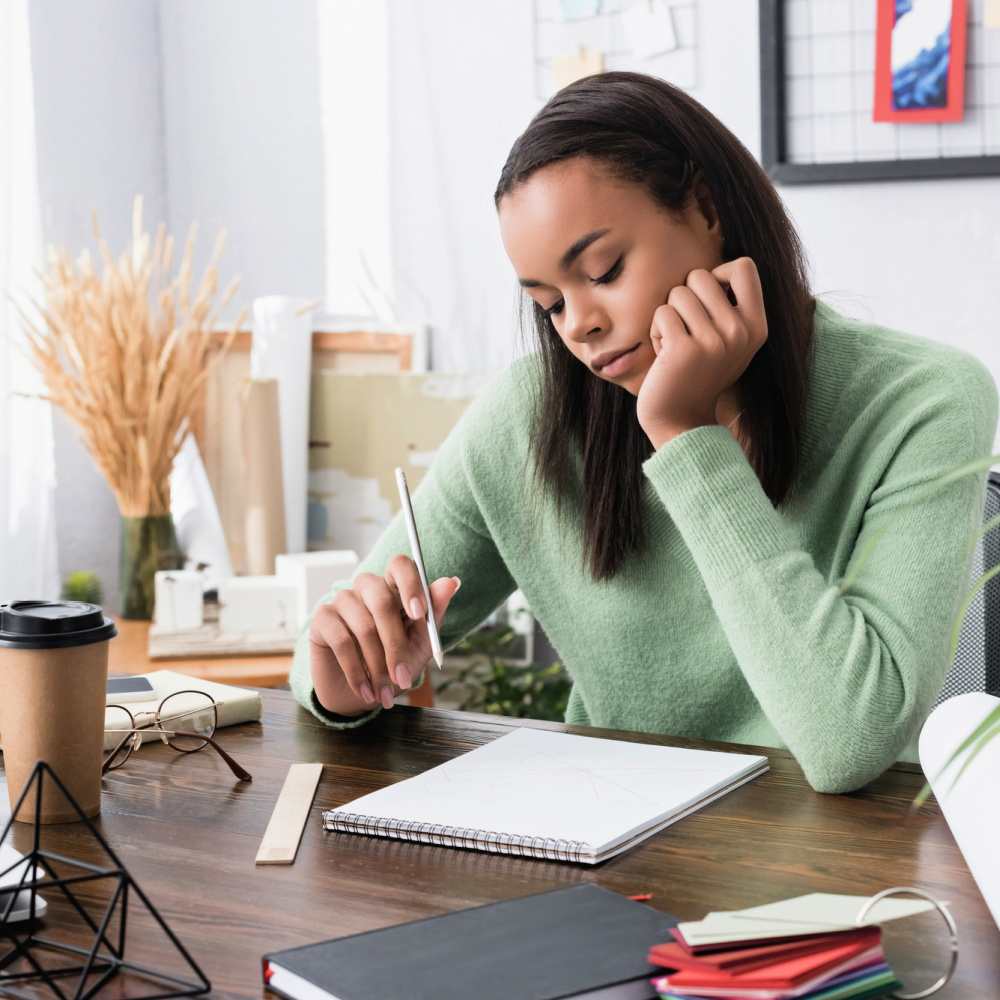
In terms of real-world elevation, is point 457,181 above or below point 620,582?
above

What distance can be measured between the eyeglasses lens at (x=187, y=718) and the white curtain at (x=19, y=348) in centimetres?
132

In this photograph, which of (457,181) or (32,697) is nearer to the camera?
(32,697)

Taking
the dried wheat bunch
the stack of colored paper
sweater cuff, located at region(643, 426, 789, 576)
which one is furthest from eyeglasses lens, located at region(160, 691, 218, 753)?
the dried wheat bunch

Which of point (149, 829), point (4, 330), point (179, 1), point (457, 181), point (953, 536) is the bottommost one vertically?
point (149, 829)

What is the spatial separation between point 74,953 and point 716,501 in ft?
1.93

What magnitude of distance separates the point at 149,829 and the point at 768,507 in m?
0.53

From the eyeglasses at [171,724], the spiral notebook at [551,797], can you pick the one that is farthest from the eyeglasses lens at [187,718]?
the spiral notebook at [551,797]

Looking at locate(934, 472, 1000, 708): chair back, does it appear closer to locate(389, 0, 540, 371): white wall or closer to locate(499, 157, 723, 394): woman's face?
locate(499, 157, 723, 394): woman's face

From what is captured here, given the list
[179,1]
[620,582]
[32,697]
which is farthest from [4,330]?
[32,697]

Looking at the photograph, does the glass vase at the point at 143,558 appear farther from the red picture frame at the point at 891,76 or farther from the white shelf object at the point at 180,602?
the red picture frame at the point at 891,76

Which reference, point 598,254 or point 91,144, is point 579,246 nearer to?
point 598,254

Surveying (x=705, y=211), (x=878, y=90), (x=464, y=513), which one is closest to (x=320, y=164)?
(x=878, y=90)

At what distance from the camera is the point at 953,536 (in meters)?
0.97

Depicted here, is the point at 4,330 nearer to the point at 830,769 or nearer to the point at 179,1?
the point at 179,1
